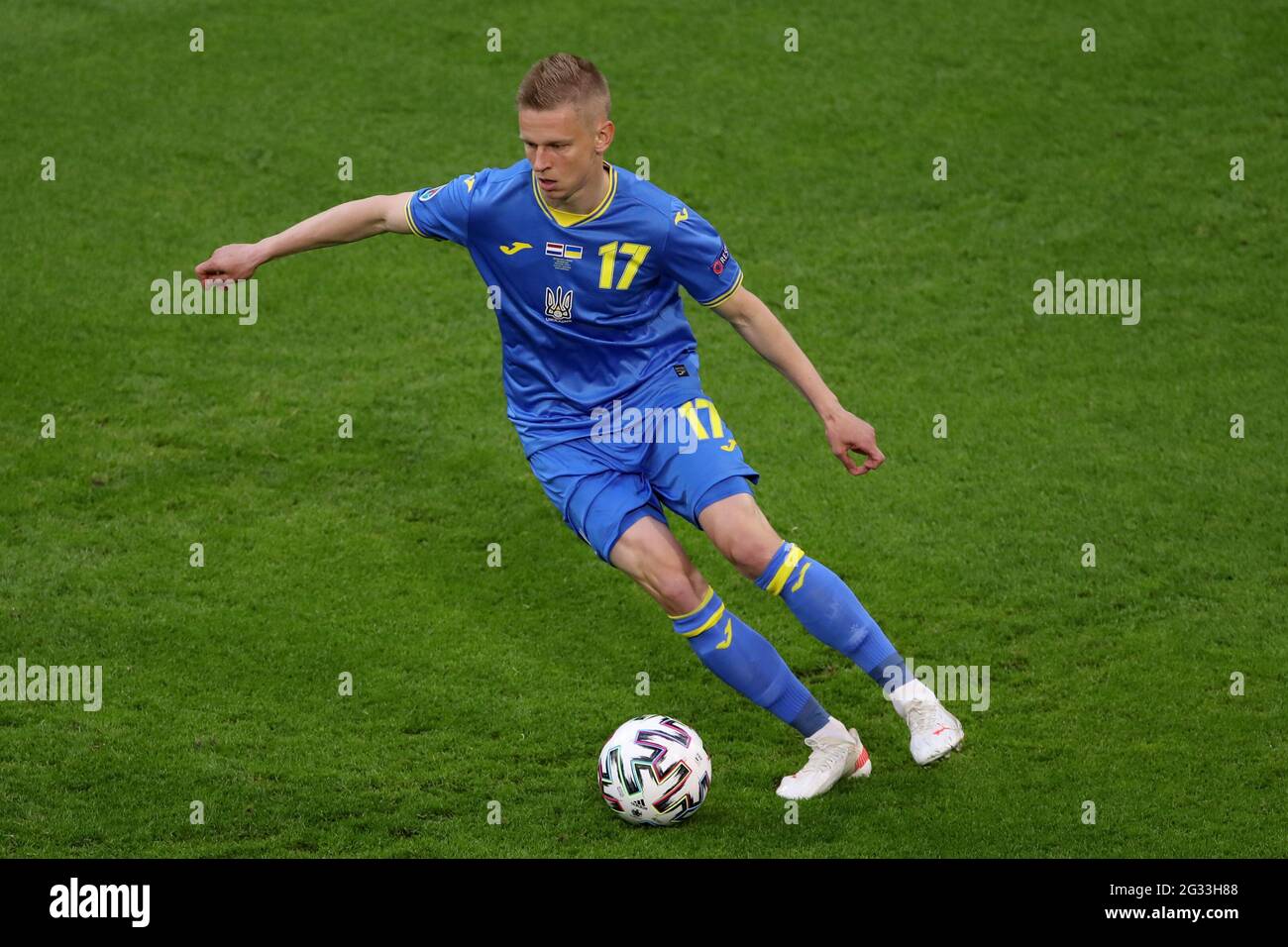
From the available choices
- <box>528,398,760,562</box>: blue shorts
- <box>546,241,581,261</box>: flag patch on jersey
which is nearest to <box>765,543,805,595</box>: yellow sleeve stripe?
<box>528,398,760,562</box>: blue shorts

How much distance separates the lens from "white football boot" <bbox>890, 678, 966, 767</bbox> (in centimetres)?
579

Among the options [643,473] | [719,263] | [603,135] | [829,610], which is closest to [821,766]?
[829,610]

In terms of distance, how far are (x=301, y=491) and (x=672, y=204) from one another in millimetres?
3463

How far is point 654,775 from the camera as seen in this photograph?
5863 millimetres

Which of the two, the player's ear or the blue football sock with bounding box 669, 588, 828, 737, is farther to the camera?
the blue football sock with bounding box 669, 588, 828, 737

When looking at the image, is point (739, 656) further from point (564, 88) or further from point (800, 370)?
point (564, 88)

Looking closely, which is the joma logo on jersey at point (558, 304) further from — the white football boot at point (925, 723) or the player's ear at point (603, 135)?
the white football boot at point (925, 723)

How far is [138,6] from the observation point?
45.9ft

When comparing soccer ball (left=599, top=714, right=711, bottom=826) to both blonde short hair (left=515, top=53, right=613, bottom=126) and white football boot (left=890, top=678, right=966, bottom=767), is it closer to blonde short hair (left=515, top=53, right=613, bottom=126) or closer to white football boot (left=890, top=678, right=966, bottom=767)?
white football boot (left=890, top=678, right=966, bottom=767)

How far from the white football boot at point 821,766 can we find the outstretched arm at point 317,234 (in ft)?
8.26

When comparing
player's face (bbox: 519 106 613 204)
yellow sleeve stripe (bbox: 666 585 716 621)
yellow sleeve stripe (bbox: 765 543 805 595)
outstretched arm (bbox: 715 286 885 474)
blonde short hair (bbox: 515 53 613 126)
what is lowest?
yellow sleeve stripe (bbox: 666 585 716 621)

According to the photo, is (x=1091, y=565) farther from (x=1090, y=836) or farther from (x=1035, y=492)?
(x=1090, y=836)

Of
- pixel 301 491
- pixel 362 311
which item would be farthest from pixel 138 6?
pixel 301 491

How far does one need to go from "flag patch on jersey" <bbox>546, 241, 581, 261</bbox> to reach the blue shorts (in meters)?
0.66
